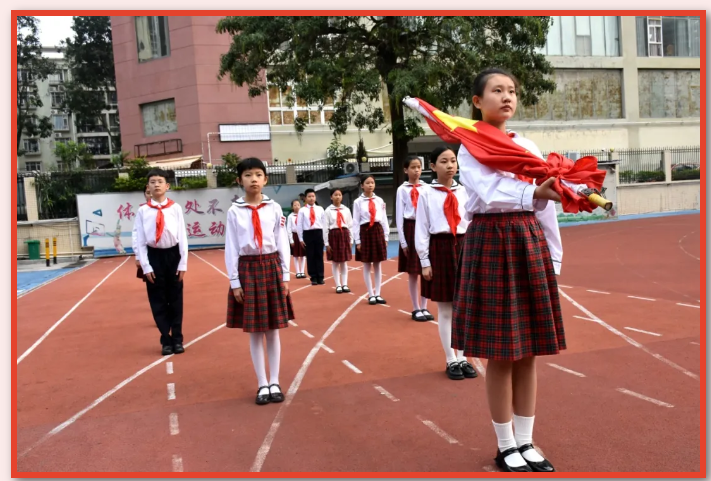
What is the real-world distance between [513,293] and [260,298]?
86.4 inches

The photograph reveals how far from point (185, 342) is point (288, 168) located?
17.8 m

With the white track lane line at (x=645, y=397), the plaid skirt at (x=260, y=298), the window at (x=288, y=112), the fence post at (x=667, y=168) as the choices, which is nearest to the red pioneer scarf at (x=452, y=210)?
the plaid skirt at (x=260, y=298)

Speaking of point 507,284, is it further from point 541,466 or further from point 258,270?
point 258,270

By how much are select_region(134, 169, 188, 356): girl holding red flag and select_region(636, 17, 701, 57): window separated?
32.5 metres

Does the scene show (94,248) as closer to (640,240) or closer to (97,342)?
(97,342)

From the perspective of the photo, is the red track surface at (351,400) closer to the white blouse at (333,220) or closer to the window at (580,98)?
the white blouse at (333,220)

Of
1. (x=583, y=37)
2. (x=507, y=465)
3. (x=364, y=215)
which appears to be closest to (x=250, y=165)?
(x=507, y=465)

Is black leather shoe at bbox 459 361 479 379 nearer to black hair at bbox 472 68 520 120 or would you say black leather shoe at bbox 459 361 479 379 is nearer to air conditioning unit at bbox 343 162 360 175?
black hair at bbox 472 68 520 120

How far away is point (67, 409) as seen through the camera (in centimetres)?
479

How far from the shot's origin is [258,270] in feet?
15.7

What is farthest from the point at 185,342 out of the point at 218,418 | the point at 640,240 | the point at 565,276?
the point at 640,240

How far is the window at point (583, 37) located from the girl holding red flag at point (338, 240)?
23.5 metres

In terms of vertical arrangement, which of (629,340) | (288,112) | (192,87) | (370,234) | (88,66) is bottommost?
(629,340)

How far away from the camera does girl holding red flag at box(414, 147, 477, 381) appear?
5.30 meters
